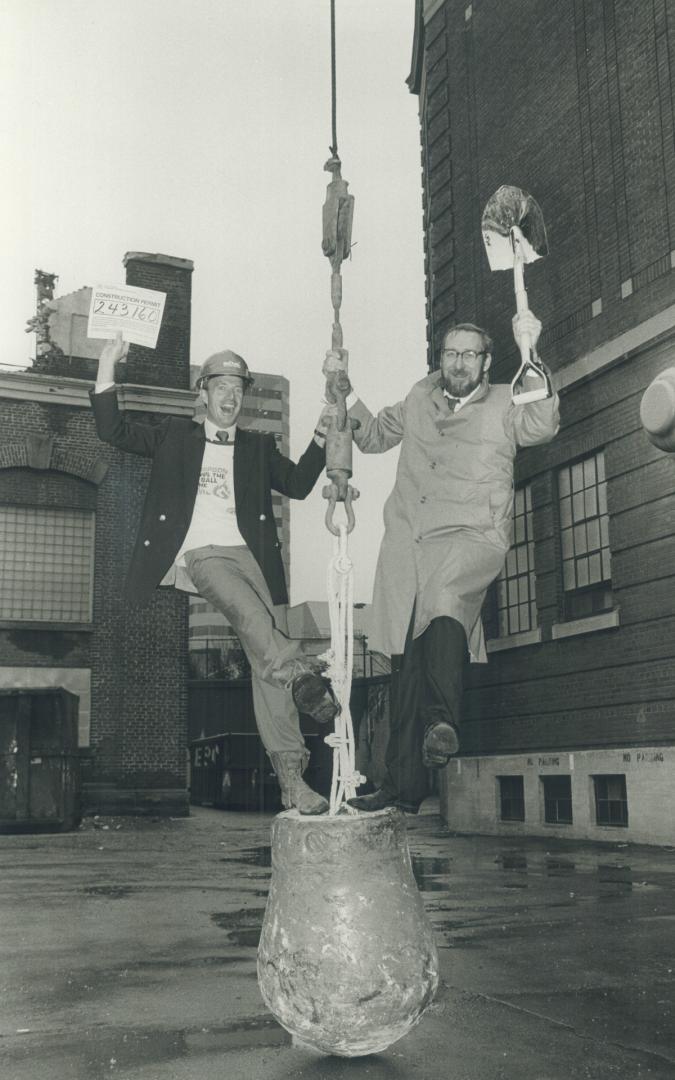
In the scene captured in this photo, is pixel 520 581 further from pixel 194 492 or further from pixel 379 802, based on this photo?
pixel 379 802

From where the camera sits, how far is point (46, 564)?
19359 mm

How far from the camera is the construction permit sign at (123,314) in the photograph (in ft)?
13.7

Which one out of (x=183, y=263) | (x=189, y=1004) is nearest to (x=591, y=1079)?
(x=189, y=1004)

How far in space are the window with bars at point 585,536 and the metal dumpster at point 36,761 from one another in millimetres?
6870

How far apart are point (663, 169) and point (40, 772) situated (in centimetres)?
1054

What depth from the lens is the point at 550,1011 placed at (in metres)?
3.46

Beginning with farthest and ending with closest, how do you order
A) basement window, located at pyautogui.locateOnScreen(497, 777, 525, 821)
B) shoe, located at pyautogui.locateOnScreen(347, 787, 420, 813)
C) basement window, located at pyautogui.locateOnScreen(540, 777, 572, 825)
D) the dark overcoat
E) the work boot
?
basement window, located at pyautogui.locateOnScreen(497, 777, 525, 821), basement window, located at pyautogui.locateOnScreen(540, 777, 572, 825), the dark overcoat, the work boot, shoe, located at pyautogui.locateOnScreen(347, 787, 420, 813)

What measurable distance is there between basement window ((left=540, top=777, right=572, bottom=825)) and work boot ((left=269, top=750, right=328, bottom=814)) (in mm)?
9401

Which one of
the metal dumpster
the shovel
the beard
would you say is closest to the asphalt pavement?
the beard

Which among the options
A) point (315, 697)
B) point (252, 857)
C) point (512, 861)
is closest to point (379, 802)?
point (315, 697)

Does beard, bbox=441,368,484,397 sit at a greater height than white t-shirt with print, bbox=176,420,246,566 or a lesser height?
greater

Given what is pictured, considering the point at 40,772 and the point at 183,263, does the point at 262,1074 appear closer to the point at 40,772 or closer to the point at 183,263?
the point at 40,772

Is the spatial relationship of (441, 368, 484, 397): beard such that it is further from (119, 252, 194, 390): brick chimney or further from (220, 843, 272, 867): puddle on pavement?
(119, 252, 194, 390): brick chimney

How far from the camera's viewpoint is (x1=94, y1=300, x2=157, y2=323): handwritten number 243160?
4191 mm
